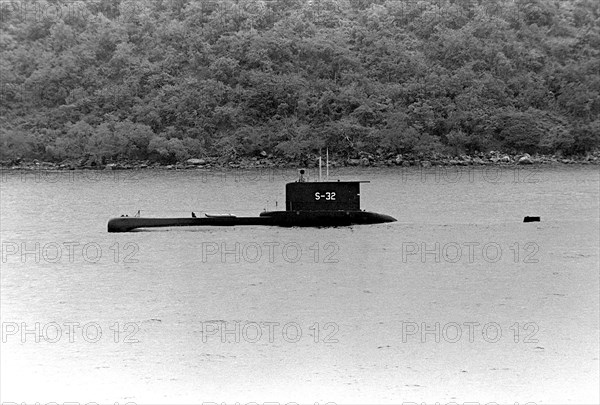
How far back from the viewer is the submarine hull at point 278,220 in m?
44.6

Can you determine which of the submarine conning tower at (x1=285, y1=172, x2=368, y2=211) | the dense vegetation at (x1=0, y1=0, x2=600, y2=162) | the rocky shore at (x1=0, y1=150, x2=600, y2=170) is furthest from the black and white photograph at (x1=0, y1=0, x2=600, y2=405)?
the rocky shore at (x1=0, y1=150, x2=600, y2=170)

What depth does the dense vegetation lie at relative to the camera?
449 ft

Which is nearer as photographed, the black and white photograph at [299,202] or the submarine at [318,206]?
the black and white photograph at [299,202]

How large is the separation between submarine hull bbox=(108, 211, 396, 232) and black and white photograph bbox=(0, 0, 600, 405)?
0.13 meters

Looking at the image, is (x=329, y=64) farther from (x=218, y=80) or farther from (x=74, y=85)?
(x=74, y=85)

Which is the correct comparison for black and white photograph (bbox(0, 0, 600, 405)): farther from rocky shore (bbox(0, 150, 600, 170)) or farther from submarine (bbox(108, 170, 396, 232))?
rocky shore (bbox(0, 150, 600, 170))

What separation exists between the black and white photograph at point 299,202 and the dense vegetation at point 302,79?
356 millimetres

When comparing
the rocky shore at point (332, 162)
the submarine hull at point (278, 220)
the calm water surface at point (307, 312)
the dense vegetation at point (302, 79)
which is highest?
the dense vegetation at point (302, 79)

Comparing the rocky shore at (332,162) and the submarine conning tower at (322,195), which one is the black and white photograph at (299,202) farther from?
the rocky shore at (332,162)

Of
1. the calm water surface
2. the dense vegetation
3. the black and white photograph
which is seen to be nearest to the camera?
the calm water surface

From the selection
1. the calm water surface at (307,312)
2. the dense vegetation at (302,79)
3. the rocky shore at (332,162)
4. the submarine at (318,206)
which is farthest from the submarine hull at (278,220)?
the dense vegetation at (302,79)

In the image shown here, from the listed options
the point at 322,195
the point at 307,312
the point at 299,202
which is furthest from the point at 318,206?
the point at 307,312

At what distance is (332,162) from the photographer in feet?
434

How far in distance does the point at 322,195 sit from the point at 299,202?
1018 millimetres
